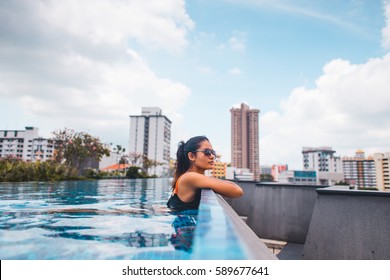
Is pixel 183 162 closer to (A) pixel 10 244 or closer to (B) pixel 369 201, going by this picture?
(A) pixel 10 244

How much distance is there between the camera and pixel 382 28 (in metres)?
14.1

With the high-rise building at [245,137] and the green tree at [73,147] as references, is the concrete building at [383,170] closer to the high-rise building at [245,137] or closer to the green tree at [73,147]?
the high-rise building at [245,137]

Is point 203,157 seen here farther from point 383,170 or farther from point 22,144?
point 383,170

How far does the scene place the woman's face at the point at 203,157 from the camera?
3.33m

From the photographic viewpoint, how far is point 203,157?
3328 millimetres

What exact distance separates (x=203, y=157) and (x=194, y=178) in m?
0.57

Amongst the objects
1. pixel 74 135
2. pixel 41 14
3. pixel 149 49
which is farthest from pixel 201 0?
pixel 74 135

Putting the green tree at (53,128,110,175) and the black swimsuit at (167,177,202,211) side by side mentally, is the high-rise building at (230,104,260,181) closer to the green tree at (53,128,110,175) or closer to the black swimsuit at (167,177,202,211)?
the green tree at (53,128,110,175)

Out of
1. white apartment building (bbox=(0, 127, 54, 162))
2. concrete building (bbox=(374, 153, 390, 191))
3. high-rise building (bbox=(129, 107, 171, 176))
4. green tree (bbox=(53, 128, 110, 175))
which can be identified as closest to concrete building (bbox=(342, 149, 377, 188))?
concrete building (bbox=(374, 153, 390, 191))

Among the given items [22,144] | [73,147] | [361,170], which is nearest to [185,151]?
A: [73,147]

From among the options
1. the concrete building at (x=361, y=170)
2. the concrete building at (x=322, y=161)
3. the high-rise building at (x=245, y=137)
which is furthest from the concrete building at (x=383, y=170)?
the concrete building at (x=361, y=170)

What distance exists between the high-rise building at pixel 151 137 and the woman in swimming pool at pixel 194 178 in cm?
9418

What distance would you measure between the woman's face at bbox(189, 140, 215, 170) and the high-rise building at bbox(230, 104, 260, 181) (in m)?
137

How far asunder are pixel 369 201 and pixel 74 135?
3449cm
